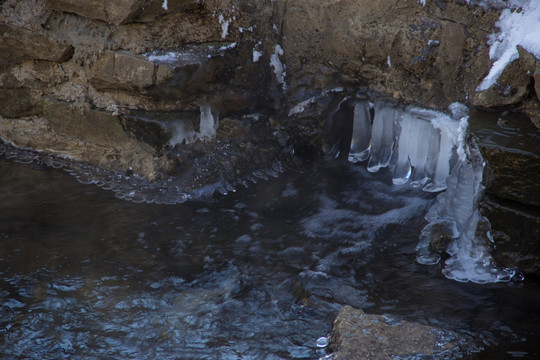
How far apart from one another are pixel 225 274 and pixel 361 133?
170cm

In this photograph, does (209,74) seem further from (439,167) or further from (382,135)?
(439,167)

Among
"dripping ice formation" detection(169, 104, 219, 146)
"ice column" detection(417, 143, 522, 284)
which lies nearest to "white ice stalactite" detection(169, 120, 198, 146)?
"dripping ice formation" detection(169, 104, 219, 146)

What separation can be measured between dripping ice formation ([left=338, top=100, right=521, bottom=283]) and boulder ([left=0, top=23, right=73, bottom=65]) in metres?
2.20

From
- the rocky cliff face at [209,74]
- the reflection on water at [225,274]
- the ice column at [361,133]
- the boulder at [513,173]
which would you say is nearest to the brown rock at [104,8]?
the rocky cliff face at [209,74]

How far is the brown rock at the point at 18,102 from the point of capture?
13.2 ft

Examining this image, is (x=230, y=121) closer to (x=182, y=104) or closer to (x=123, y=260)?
(x=182, y=104)

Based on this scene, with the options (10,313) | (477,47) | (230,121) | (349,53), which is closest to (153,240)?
(10,313)

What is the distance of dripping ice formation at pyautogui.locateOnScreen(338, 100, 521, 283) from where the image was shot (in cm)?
292

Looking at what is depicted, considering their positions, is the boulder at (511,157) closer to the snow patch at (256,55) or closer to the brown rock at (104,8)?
the snow patch at (256,55)

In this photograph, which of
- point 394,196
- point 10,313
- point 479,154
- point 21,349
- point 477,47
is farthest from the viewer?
point 394,196

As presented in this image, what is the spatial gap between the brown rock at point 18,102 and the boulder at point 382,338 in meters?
2.96

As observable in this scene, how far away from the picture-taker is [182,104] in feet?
12.2

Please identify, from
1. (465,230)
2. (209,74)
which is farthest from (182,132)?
(465,230)

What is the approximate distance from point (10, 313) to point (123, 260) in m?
0.65
